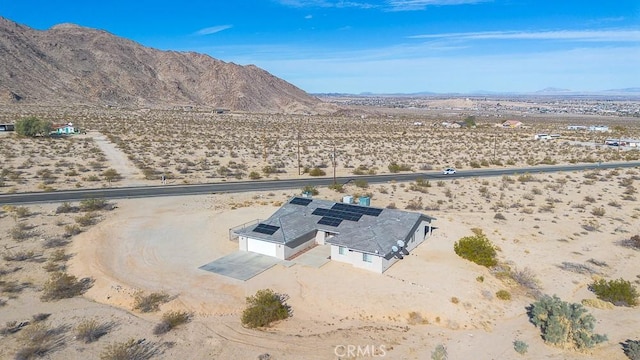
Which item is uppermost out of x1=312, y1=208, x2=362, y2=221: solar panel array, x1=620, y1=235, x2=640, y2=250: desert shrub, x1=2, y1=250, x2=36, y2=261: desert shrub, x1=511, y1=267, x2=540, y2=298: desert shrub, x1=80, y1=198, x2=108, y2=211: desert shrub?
x1=312, y1=208, x2=362, y2=221: solar panel array

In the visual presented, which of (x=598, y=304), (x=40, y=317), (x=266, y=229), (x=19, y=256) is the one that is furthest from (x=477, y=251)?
(x=19, y=256)

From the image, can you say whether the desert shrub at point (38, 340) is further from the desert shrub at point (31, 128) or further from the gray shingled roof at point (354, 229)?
the desert shrub at point (31, 128)

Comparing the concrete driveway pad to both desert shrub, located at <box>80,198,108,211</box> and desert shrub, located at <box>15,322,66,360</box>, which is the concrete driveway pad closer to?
desert shrub, located at <box>15,322,66,360</box>

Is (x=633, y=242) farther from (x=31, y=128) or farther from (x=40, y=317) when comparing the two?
(x=31, y=128)

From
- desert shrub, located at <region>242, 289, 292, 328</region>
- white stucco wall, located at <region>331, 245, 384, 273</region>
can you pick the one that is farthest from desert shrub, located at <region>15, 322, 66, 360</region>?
white stucco wall, located at <region>331, 245, 384, 273</region>

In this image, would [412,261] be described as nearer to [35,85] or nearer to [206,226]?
[206,226]

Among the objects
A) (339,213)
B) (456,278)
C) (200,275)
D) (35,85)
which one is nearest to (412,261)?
(456,278)
